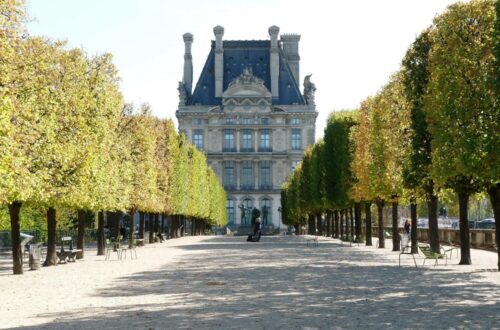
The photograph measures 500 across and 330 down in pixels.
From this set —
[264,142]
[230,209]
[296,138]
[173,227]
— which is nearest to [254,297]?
[173,227]

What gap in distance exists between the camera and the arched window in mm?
136875

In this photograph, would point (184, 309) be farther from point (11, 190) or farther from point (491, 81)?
point (491, 81)

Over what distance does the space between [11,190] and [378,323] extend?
11.8 metres

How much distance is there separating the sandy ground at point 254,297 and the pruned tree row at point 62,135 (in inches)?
115

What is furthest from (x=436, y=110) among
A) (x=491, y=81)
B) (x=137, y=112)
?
(x=137, y=112)

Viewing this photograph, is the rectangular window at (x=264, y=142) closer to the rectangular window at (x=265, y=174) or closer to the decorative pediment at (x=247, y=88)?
the rectangular window at (x=265, y=174)

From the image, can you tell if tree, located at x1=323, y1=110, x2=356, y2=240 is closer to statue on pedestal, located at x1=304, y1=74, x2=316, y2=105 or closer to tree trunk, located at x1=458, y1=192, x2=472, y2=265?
tree trunk, located at x1=458, y1=192, x2=472, y2=265

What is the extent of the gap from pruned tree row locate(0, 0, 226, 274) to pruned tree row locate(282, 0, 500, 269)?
42.0 ft

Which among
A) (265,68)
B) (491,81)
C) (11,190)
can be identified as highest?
(265,68)

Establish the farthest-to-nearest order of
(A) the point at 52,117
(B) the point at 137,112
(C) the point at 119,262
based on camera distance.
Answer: (B) the point at 137,112 → (C) the point at 119,262 → (A) the point at 52,117

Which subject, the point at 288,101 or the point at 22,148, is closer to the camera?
the point at 22,148

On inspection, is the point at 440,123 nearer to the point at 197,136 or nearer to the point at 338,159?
the point at 338,159

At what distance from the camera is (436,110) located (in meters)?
27.4

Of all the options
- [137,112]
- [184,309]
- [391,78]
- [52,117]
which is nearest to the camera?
[184,309]
